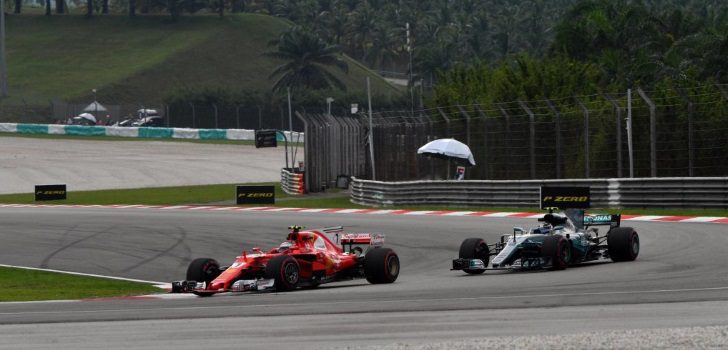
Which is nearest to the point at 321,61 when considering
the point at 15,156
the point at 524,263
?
the point at 15,156

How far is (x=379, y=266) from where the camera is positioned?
56.0ft

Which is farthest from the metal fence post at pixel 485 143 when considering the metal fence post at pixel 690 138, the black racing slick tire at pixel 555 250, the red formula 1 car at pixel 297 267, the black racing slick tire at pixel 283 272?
the black racing slick tire at pixel 283 272

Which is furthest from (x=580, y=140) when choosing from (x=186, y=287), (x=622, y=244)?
(x=186, y=287)

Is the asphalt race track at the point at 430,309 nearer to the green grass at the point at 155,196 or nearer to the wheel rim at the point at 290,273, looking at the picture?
the wheel rim at the point at 290,273

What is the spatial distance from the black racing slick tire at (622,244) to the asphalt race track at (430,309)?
27cm

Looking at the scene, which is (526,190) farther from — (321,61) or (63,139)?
(321,61)

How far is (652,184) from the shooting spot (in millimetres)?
28609

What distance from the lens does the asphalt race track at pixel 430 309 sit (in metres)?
10.5

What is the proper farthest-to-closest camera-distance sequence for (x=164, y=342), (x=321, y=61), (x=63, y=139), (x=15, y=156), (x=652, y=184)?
1. (x=321, y=61)
2. (x=63, y=139)
3. (x=15, y=156)
4. (x=652, y=184)
5. (x=164, y=342)

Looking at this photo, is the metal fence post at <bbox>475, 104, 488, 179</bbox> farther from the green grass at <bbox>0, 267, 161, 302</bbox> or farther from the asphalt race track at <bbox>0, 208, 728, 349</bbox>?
the green grass at <bbox>0, 267, 161, 302</bbox>

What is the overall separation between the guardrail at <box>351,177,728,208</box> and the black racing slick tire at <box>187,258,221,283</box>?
13811mm

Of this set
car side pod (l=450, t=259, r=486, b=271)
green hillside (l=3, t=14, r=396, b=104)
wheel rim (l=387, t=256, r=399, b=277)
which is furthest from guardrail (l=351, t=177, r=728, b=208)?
green hillside (l=3, t=14, r=396, b=104)

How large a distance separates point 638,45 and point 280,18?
86464 millimetres

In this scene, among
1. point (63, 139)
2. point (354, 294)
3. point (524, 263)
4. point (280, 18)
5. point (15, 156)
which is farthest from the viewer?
point (280, 18)
